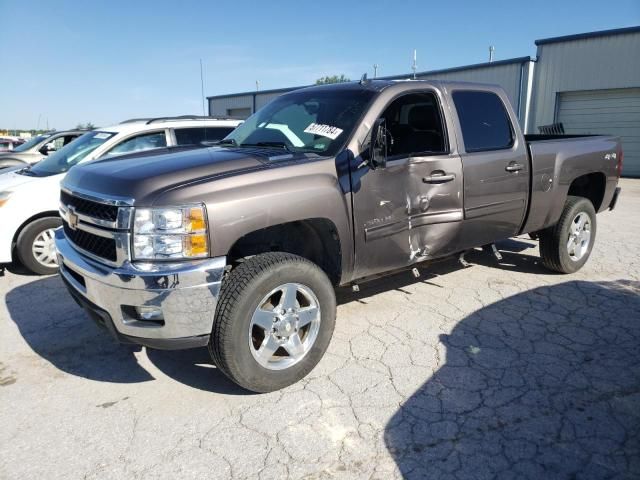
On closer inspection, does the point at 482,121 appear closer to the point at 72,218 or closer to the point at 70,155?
the point at 72,218

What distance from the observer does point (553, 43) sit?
16469 millimetres

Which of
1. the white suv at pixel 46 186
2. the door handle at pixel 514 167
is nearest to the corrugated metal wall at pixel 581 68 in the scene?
the door handle at pixel 514 167

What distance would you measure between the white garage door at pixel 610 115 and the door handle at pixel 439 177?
14.6 m

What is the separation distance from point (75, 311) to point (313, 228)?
2.57m

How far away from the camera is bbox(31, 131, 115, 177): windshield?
579cm

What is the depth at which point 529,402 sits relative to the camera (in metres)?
2.96

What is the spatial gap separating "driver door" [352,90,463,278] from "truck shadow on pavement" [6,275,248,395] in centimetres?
131

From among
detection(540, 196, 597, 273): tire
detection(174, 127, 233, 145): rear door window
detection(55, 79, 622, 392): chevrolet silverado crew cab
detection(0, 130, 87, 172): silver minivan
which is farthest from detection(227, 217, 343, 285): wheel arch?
detection(0, 130, 87, 172): silver minivan

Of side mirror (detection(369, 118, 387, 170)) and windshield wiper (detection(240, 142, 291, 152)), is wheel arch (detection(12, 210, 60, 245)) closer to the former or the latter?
windshield wiper (detection(240, 142, 291, 152))

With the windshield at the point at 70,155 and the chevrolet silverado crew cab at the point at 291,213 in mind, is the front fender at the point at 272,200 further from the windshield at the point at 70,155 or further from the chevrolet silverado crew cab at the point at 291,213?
the windshield at the point at 70,155

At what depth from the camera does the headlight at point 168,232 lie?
2.64m

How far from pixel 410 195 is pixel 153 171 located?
1.85 metres

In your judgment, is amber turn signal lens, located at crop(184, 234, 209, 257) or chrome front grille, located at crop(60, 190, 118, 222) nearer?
amber turn signal lens, located at crop(184, 234, 209, 257)

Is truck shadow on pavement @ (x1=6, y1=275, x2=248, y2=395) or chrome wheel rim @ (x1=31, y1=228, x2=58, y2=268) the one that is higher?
chrome wheel rim @ (x1=31, y1=228, x2=58, y2=268)
